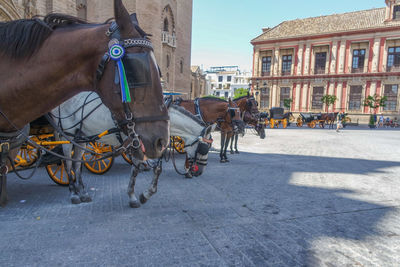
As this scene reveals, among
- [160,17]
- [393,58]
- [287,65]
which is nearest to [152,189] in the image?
[160,17]

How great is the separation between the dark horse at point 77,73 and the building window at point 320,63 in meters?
43.9

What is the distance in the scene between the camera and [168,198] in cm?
434

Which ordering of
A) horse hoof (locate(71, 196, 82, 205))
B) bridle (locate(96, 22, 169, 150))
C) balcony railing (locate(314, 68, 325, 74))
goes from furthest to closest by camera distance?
balcony railing (locate(314, 68, 325, 74)), horse hoof (locate(71, 196, 82, 205)), bridle (locate(96, 22, 169, 150))

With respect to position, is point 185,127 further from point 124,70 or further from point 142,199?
point 124,70

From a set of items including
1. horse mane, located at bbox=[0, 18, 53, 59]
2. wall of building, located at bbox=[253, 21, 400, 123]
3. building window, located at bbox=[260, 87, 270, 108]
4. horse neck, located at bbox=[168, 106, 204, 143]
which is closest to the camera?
horse mane, located at bbox=[0, 18, 53, 59]

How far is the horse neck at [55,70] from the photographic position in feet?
4.91

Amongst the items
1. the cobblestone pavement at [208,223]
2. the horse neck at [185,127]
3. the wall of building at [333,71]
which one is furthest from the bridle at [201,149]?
the wall of building at [333,71]

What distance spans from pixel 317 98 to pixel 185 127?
1586 inches

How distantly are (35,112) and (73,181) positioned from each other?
2.91 meters

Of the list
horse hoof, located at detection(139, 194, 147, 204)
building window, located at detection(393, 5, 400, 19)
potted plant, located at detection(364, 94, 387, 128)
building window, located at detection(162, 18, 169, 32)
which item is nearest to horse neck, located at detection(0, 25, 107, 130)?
horse hoof, located at detection(139, 194, 147, 204)

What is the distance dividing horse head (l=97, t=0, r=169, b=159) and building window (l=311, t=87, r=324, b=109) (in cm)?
4255

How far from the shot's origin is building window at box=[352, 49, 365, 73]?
3725cm

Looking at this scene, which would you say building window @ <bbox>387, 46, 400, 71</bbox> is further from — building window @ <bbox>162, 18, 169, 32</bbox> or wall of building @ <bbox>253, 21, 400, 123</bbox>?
building window @ <bbox>162, 18, 169, 32</bbox>

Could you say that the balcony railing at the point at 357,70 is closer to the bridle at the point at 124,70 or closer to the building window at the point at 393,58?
the building window at the point at 393,58
